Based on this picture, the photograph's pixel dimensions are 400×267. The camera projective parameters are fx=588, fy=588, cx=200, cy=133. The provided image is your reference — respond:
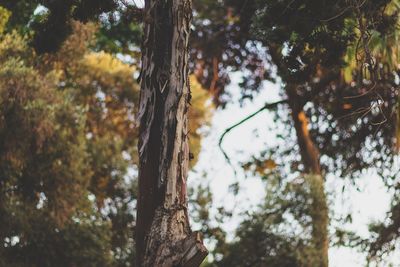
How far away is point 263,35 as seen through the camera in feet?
25.6

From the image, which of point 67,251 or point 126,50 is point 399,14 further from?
point 126,50

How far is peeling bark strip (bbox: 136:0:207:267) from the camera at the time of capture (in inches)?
195

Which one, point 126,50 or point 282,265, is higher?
point 126,50

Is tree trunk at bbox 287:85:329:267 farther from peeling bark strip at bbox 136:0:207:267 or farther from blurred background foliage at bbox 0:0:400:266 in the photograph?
peeling bark strip at bbox 136:0:207:267

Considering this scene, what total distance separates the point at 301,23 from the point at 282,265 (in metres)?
8.08

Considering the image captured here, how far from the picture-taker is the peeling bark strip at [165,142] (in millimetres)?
4949

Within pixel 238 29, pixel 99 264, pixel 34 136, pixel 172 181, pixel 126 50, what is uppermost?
pixel 126 50

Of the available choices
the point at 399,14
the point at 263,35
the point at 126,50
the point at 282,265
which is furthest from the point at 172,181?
the point at 126,50

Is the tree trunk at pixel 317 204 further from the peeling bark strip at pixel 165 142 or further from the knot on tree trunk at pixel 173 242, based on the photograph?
the knot on tree trunk at pixel 173 242

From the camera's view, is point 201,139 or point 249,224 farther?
point 201,139

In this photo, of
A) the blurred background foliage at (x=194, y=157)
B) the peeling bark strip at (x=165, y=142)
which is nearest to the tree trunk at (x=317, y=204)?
the blurred background foliage at (x=194, y=157)

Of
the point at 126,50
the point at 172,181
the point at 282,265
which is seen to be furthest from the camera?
the point at 126,50

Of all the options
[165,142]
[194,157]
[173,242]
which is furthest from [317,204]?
[173,242]

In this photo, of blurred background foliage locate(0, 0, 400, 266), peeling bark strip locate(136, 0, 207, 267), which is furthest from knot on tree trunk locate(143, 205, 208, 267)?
blurred background foliage locate(0, 0, 400, 266)
